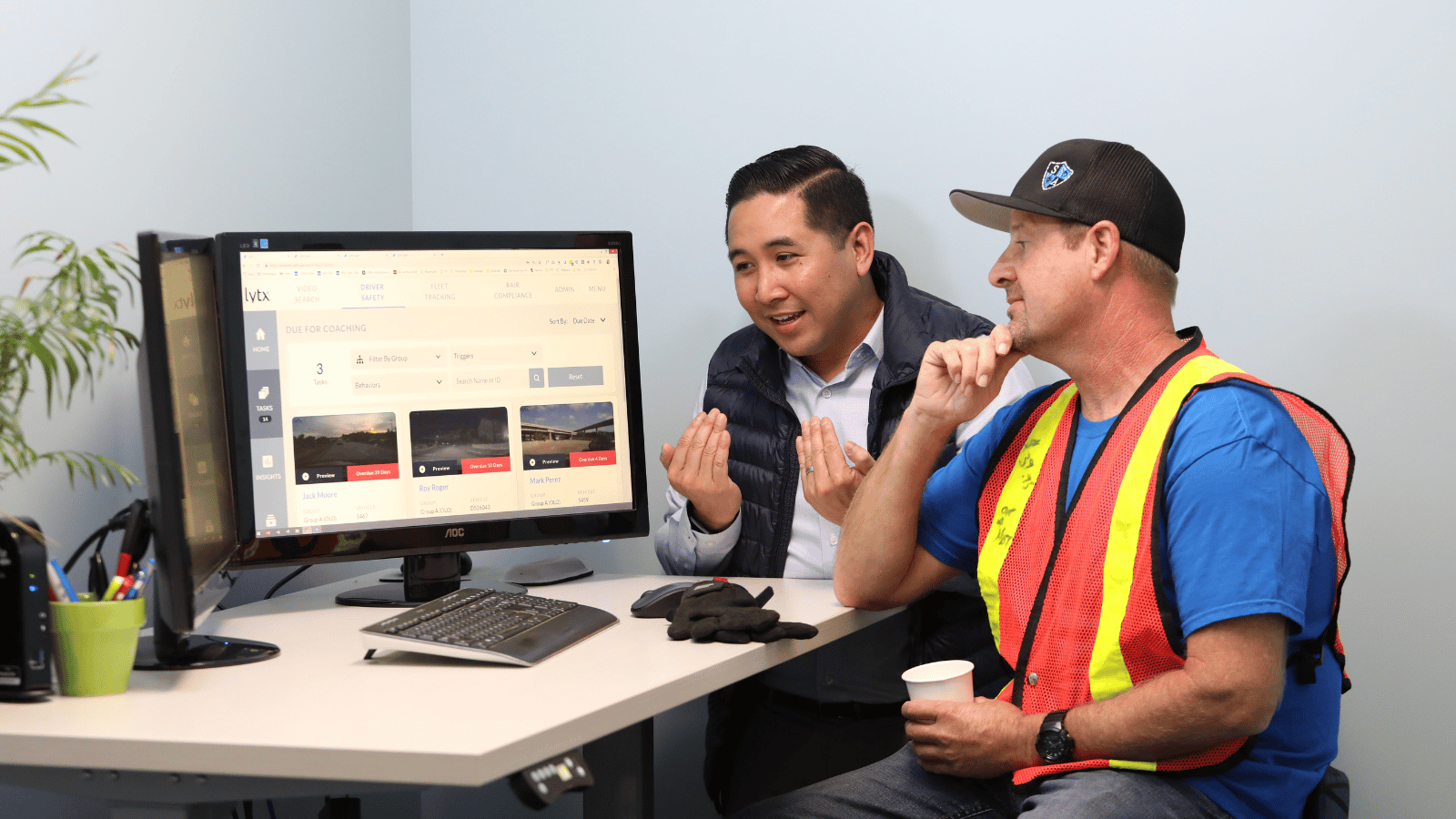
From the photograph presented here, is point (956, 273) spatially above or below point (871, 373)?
above

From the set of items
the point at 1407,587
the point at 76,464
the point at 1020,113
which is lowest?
the point at 1407,587

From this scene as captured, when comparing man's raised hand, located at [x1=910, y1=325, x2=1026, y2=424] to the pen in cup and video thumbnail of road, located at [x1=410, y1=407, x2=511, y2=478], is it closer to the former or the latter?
video thumbnail of road, located at [x1=410, y1=407, x2=511, y2=478]

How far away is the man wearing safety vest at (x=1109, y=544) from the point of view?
122 centimetres

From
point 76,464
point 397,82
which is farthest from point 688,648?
point 397,82

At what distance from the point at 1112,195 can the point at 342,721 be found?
3.88 feet

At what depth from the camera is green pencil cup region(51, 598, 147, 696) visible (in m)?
1.14

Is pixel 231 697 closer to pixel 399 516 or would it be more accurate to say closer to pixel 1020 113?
pixel 399 516

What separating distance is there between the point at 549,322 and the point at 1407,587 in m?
1.55

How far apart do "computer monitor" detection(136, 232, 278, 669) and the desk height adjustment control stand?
16.9 inches

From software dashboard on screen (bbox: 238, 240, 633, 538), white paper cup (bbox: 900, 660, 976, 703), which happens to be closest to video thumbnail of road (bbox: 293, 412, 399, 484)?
software dashboard on screen (bbox: 238, 240, 633, 538)

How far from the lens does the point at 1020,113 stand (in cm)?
206

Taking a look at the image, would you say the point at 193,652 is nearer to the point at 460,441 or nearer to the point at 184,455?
the point at 184,455

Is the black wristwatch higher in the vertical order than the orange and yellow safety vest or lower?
lower

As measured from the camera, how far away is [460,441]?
1.72 metres
